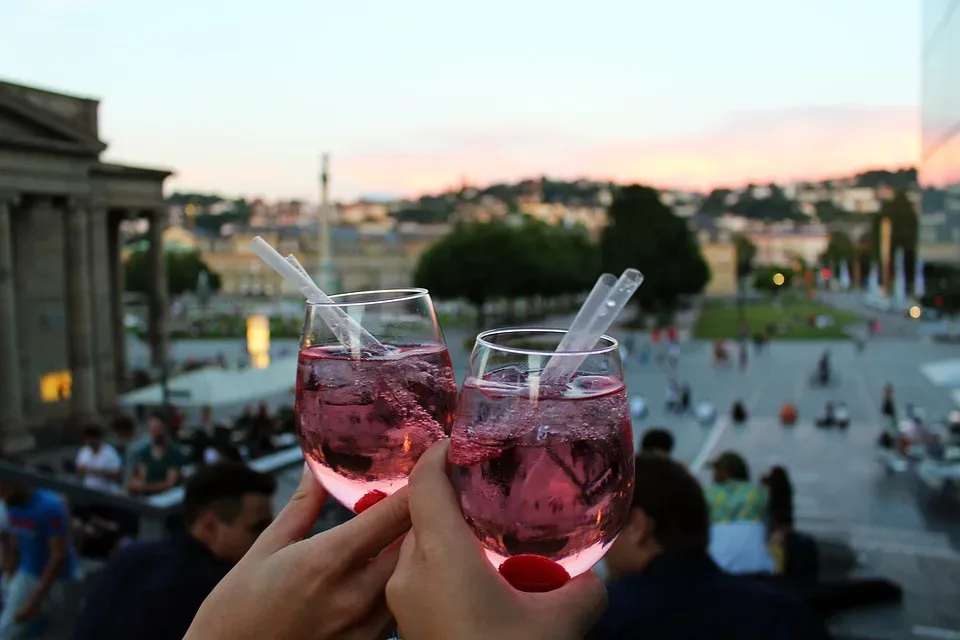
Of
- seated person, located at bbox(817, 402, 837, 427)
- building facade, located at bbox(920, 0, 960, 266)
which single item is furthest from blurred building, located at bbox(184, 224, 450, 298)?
building facade, located at bbox(920, 0, 960, 266)

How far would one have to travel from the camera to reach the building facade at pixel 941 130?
42.1 ft

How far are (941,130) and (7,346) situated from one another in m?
20.3

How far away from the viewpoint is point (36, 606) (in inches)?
222

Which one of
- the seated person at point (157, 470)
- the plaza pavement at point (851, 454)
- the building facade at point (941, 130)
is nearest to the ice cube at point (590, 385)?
the plaza pavement at point (851, 454)

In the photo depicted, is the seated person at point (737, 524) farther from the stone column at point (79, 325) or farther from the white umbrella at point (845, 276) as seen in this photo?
the white umbrella at point (845, 276)

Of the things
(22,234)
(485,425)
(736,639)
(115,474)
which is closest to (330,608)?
(485,425)

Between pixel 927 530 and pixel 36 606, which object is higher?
pixel 36 606

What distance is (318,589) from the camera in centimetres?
118

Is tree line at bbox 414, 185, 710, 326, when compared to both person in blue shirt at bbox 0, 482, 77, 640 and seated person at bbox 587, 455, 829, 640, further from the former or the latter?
seated person at bbox 587, 455, 829, 640

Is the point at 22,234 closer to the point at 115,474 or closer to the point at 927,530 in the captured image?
the point at 115,474

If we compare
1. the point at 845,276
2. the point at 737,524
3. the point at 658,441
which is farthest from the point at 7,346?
the point at 845,276

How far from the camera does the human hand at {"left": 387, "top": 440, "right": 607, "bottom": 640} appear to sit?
1062 millimetres

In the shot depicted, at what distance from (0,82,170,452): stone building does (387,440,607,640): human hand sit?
73.8ft

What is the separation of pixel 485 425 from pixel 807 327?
6748 centimetres
